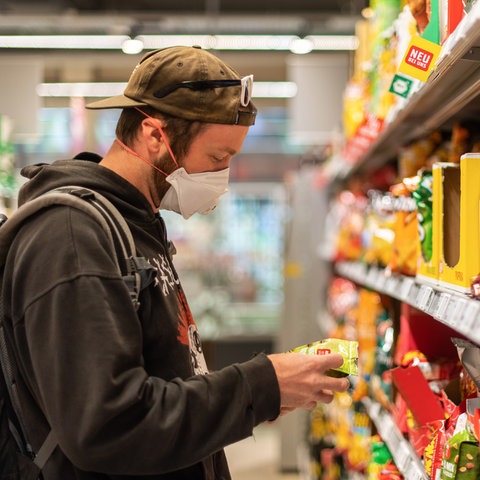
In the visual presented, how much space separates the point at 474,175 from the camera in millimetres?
1361

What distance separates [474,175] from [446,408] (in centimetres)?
63

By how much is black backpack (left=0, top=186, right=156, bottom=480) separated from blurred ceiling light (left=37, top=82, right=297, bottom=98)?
23.2 feet

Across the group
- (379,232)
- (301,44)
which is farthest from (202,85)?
(301,44)

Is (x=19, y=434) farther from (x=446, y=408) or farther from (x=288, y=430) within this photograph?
(x=288, y=430)

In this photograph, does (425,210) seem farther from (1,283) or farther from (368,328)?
(368,328)

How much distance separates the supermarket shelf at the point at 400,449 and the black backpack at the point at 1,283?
0.83 metres

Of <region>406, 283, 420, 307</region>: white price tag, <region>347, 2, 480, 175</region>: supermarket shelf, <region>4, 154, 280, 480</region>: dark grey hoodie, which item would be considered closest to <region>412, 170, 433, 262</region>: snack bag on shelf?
<region>406, 283, 420, 307</region>: white price tag

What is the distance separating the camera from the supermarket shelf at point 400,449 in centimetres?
166

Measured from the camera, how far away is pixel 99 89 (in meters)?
8.24

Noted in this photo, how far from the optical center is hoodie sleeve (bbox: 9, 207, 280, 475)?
1.12 meters

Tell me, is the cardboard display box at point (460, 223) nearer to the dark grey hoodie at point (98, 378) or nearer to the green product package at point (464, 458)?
the green product package at point (464, 458)

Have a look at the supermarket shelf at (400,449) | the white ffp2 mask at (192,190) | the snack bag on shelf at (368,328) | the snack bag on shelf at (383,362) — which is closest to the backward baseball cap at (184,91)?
the white ffp2 mask at (192,190)

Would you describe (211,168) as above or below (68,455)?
above

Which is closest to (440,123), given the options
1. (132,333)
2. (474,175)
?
(474,175)
